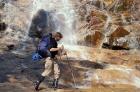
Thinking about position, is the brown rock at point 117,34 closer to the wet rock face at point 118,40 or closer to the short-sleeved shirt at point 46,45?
the wet rock face at point 118,40

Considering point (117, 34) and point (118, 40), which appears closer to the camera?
point (118, 40)

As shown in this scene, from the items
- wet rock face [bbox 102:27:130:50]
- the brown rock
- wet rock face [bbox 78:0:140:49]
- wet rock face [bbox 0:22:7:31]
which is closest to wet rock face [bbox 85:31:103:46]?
wet rock face [bbox 78:0:140:49]

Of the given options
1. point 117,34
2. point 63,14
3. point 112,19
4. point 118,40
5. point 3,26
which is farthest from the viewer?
point 63,14

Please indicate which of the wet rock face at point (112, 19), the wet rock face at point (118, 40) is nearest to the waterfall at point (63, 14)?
the wet rock face at point (112, 19)

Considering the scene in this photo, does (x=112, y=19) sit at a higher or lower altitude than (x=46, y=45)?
higher

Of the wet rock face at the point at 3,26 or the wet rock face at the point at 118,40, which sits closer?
the wet rock face at the point at 118,40

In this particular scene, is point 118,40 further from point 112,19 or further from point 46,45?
point 46,45

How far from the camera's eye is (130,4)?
21609mm

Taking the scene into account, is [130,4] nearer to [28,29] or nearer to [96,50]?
[96,50]

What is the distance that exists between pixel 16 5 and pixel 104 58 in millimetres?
6970

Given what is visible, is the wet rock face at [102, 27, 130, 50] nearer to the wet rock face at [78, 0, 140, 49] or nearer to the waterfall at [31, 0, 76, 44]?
the wet rock face at [78, 0, 140, 49]

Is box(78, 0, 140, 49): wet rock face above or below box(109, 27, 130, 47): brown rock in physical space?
above

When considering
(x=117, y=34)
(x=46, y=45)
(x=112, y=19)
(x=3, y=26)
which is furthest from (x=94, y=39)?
(x=46, y=45)

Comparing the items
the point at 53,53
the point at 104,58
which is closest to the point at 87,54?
the point at 104,58
